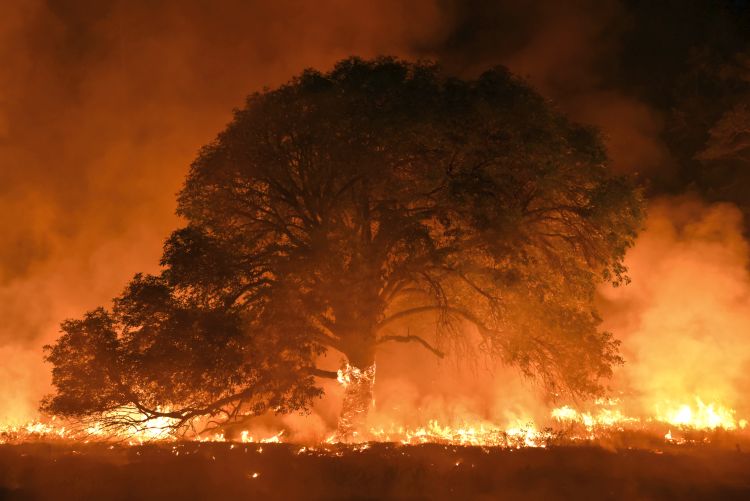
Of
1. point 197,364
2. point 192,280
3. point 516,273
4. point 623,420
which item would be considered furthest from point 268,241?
point 623,420

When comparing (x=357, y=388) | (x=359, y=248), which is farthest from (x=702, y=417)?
(x=359, y=248)

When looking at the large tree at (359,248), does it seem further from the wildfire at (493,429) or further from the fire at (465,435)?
the fire at (465,435)

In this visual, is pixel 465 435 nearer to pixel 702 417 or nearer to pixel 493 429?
pixel 493 429

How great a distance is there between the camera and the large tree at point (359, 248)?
542 inches

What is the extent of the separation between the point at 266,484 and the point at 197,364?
4551mm

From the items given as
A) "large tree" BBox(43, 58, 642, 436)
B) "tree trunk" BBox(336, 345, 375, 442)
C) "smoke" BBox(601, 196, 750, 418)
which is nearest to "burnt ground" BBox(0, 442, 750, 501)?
"large tree" BBox(43, 58, 642, 436)

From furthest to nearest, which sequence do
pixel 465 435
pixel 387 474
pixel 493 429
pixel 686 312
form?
1. pixel 686 312
2. pixel 493 429
3. pixel 465 435
4. pixel 387 474

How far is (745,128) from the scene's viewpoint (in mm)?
24484

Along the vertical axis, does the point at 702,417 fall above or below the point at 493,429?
above

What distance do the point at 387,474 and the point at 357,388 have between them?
20.0ft

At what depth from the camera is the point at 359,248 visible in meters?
15.1

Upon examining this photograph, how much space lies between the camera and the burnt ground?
9.16 m

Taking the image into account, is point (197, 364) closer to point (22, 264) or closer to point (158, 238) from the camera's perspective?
point (158, 238)

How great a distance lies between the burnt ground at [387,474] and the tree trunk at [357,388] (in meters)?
4.45
